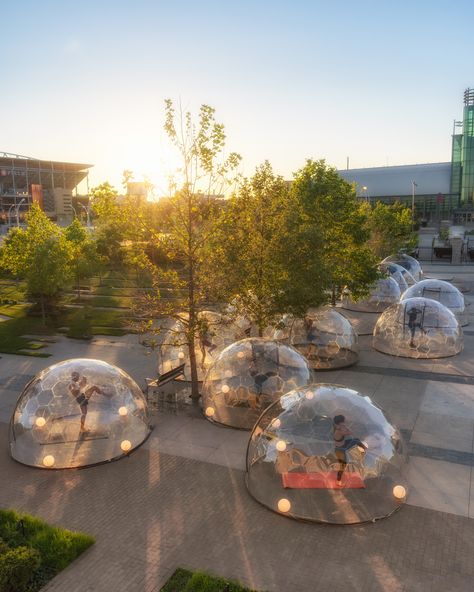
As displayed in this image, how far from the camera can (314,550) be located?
8750 millimetres

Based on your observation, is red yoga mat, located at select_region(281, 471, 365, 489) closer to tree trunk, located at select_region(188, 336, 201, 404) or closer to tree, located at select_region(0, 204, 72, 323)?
tree trunk, located at select_region(188, 336, 201, 404)

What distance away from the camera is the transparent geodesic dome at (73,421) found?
473 inches

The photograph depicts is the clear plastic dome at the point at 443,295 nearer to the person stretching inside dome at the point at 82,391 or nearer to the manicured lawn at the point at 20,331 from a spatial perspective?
the manicured lawn at the point at 20,331

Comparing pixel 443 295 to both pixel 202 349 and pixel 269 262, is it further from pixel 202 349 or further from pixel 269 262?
pixel 202 349

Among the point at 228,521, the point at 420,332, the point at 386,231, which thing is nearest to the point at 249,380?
the point at 228,521

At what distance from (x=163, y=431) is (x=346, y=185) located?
1729cm

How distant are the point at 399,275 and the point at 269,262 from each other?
1974 cm

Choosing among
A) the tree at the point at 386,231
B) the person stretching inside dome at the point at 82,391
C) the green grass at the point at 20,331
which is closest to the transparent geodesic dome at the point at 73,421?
the person stretching inside dome at the point at 82,391

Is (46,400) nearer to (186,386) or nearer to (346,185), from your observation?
(186,386)

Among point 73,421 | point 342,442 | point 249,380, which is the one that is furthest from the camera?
point 249,380

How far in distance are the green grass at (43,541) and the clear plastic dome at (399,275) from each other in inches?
1081

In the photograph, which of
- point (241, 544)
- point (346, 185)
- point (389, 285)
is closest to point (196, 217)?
point (241, 544)

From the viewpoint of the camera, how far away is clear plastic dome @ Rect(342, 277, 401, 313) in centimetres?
3050

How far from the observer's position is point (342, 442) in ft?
32.7
